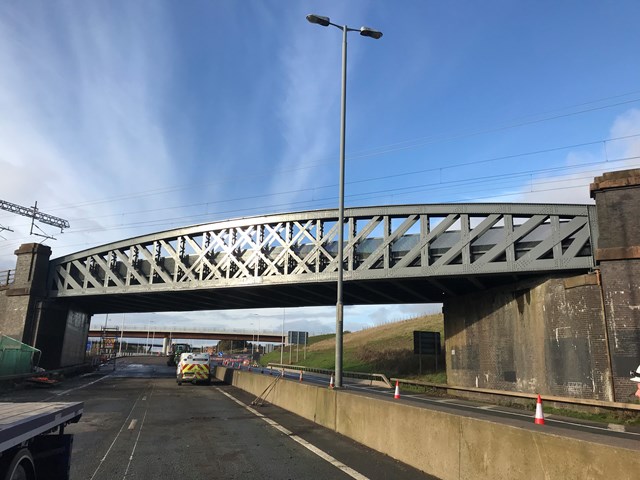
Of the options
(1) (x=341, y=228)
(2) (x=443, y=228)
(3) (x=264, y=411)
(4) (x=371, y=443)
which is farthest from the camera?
(2) (x=443, y=228)

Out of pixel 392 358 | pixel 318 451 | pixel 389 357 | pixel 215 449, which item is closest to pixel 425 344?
pixel 392 358

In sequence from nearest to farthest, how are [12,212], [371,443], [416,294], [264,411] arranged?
1. [371,443]
2. [264,411]
3. [416,294]
4. [12,212]

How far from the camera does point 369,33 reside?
590 inches

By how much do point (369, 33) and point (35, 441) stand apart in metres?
14.1

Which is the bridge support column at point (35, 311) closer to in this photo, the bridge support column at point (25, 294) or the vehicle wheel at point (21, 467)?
the bridge support column at point (25, 294)

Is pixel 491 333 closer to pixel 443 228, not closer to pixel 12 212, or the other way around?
pixel 443 228

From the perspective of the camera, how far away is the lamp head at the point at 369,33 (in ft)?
48.8

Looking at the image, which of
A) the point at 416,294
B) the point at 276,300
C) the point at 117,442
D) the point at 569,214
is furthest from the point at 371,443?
the point at 276,300

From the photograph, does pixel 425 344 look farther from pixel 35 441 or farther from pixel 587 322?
pixel 35 441

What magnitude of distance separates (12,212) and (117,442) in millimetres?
55148

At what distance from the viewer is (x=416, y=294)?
1271 inches

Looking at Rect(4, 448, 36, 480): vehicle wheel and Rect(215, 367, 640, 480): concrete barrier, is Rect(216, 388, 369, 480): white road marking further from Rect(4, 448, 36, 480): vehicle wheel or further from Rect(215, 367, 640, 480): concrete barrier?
Rect(4, 448, 36, 480): vehicle wheel

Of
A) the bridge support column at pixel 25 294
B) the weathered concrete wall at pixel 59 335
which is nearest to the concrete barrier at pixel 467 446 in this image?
the bridge support column at pixel 25 294

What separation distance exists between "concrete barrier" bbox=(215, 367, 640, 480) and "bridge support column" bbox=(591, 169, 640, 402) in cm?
1189
